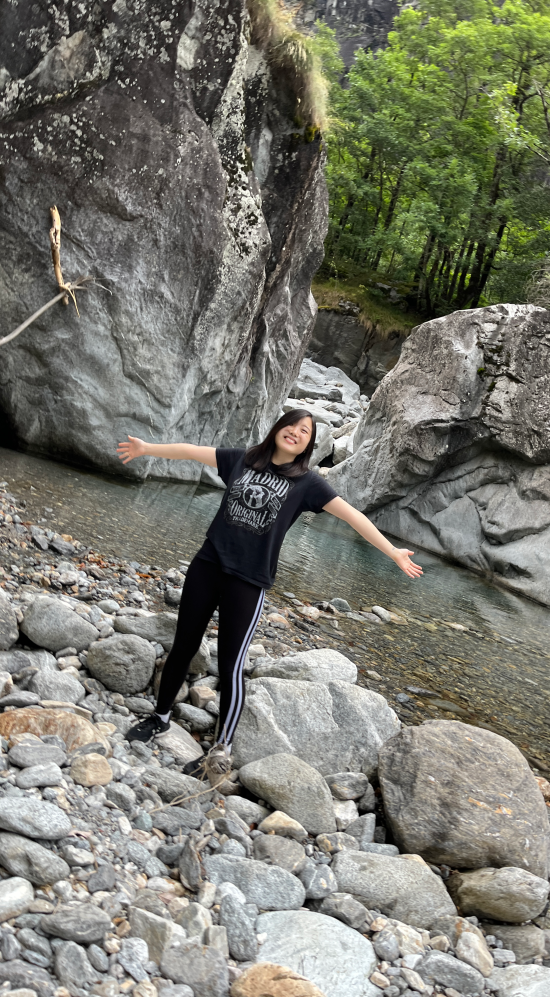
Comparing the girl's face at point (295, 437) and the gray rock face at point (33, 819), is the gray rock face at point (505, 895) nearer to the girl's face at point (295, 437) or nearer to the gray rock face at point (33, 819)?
the gray rock face at point (33, 819)

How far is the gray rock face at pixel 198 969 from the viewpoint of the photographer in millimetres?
2414

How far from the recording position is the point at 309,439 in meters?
3.92

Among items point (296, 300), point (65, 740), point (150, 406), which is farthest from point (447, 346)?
point (65, 740)

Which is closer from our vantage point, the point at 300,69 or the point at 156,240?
the point at 156,240

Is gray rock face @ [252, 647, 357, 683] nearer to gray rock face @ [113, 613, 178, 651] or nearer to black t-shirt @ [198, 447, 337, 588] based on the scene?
gray rock face @ [113, 613, 178, 651]

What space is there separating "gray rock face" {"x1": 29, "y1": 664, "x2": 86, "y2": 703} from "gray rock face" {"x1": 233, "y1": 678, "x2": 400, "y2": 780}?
3.31 feet

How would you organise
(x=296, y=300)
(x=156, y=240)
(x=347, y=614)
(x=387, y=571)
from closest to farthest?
(x=347, y=614) → (x=156, y=240) → (x=387, y=571) → (x=296, y=300)

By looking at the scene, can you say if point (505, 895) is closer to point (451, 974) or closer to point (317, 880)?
point (451, 974)

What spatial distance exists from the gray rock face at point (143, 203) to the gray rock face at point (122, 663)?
9.09m

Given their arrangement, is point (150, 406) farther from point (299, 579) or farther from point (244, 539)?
point (244, 539)

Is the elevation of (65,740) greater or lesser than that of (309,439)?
lesser

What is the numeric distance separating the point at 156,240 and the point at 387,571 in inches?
296

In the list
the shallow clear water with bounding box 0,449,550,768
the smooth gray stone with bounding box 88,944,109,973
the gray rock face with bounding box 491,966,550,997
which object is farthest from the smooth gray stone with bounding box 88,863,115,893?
the shallow clear water with bounding box 0,449,550,768

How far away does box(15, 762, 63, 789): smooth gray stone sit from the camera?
3.04 m
